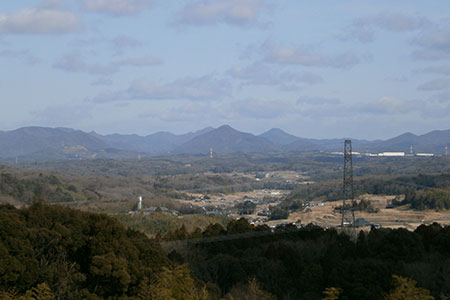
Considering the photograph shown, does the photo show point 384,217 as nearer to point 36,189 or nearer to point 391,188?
point 391,188

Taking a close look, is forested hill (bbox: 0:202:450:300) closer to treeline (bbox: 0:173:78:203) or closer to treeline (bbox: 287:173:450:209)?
treeline (bbox: 287:173:450:209)

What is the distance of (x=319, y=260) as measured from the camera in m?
27.7

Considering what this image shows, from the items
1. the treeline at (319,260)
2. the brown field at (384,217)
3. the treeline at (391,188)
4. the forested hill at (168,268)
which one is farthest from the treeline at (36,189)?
the forested hill at (168,268)

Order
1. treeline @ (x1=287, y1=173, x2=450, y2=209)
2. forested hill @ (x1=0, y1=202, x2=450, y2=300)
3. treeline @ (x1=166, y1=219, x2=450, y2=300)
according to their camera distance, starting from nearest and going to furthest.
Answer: forested hill @ (x1=0, y1=202, x2=450, y2=300)
treeline @ (x1=166, y1=219, x2=450, y2=300)
treeline @ (x1=287, y1=173, x2=450, y2=209)

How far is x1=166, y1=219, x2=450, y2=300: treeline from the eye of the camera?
2295cm

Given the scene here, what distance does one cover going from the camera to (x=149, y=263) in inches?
931

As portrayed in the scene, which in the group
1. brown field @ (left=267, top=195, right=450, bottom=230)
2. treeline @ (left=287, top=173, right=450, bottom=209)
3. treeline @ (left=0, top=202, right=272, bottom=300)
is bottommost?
brown field @ (left=267, top=195, right=450, bottom=230)

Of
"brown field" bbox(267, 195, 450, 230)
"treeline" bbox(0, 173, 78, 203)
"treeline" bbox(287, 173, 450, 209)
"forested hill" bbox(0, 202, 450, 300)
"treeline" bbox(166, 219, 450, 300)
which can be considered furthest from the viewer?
"treeline" bbox(0, 173, 78, 203)

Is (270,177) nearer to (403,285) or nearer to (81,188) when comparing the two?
(81,188)

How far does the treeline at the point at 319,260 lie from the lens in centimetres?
2295

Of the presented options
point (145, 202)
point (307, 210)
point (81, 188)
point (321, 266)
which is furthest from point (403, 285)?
point (81, 188)

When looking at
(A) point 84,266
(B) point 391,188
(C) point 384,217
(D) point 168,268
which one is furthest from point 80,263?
(B) point 391,188

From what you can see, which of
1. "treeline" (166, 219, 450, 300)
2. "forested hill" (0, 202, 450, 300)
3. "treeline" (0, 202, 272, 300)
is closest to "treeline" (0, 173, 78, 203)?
"treeline" (166, 219, 450, 300)

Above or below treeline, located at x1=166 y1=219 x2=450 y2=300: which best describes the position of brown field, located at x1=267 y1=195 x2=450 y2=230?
below
